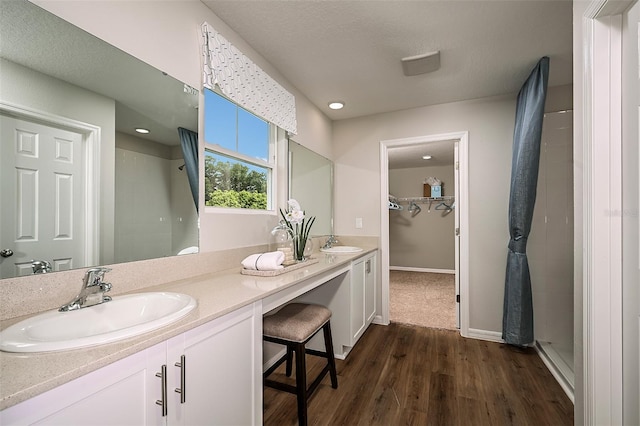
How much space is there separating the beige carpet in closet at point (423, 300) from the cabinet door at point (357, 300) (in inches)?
31.4

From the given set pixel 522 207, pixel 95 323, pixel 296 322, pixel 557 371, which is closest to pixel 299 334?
pixel 296 322

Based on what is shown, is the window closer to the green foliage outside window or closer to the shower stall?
the green foliage outside window

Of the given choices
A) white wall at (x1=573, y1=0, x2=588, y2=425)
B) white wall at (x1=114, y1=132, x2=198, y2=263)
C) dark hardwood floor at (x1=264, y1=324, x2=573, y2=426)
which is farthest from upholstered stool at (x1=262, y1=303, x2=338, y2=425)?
white wall at (x1=573, y1=0, x2=588, y2=425)

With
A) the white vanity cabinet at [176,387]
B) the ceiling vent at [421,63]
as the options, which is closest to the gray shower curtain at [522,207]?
the ceiling vent at [421,63]

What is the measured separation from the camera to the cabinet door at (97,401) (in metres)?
0.54

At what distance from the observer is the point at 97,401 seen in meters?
0.64

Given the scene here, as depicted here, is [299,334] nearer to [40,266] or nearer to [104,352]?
[104,352]

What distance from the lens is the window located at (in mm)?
1651

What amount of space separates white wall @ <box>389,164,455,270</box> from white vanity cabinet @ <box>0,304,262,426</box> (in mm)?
5372

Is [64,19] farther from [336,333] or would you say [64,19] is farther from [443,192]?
[443,192]

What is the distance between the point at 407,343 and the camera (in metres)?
2.58

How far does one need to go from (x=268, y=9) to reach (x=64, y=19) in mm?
986

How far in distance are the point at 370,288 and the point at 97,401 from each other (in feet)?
8.11

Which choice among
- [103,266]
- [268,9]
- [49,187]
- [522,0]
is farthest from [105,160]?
[522,0]
